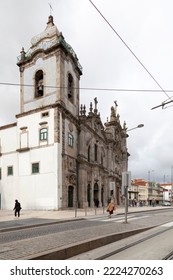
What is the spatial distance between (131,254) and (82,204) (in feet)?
96.6

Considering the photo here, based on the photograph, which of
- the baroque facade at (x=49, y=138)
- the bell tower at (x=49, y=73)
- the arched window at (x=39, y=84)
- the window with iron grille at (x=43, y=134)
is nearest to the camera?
the baroque facade at (x=49, y=138)

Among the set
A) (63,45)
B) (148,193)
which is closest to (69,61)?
(63,45)

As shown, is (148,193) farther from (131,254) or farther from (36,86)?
(131,254)

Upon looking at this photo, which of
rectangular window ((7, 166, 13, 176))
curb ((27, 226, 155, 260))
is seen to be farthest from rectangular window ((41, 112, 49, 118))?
curb ((27, 226, 155, 260))

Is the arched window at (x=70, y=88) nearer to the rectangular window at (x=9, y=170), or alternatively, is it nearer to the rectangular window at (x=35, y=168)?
the rectangular window at (x=35, y=168)

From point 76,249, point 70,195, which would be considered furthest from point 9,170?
point 76,249

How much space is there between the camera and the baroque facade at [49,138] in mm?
32406

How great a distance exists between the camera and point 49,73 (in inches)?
1403

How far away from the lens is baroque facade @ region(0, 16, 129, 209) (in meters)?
32.4

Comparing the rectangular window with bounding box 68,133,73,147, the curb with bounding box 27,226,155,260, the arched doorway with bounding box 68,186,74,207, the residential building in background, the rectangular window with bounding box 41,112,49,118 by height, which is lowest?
the residential building in background

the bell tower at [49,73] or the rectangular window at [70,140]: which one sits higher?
the bell tower at [49,73]

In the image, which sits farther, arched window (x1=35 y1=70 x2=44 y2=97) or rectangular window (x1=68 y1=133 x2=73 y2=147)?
arched window (x1=35 y1=70 x2=44 y2=97)

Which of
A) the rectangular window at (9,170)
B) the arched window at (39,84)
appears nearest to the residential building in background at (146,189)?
the rectangular window at (9,170)

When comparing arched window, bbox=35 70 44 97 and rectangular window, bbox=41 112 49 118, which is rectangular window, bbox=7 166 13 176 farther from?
arched window, bbox=35 70 44 97
